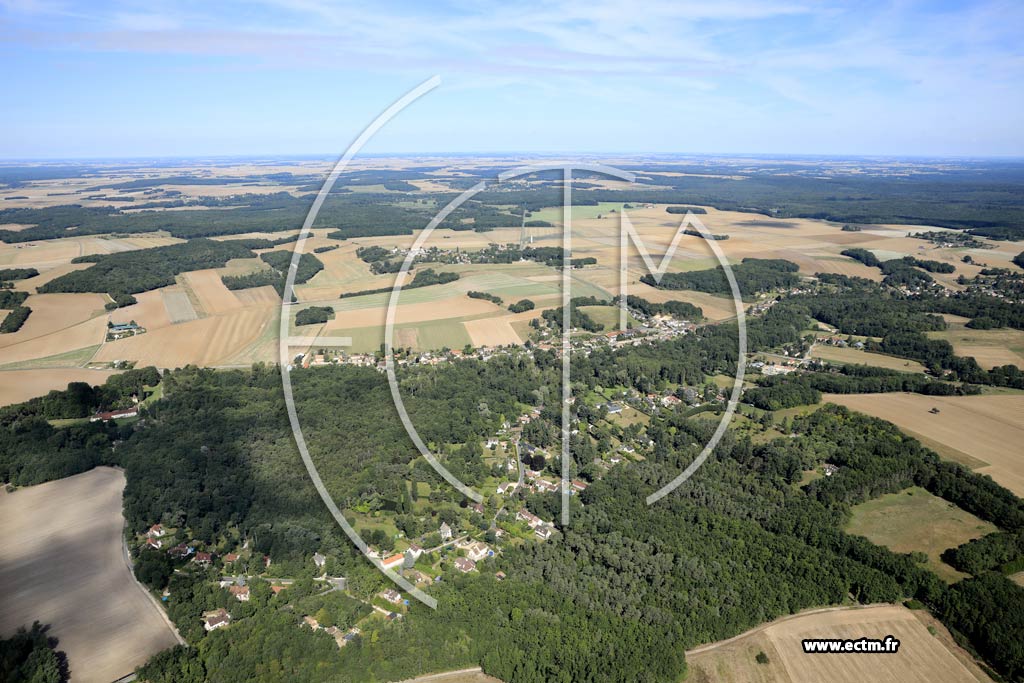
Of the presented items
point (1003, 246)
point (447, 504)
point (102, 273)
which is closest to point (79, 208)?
point (102, 273)

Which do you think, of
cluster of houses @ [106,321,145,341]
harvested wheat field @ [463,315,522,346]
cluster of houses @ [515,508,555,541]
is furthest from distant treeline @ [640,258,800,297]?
cluster of houses @ [106,321,145,341]

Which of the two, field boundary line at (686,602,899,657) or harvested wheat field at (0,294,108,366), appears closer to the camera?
field boundary line at (686,602,899,657)

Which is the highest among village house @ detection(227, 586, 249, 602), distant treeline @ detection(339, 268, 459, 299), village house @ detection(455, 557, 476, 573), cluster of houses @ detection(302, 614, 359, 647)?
Answer: distant treeline @ detection(339, 268, 459, 299)

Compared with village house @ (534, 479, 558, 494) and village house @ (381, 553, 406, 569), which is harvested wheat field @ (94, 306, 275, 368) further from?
village house @ (381, 553, 406, 569)

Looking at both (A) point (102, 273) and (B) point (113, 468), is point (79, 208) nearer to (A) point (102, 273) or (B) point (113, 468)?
(A) point (102, 273)

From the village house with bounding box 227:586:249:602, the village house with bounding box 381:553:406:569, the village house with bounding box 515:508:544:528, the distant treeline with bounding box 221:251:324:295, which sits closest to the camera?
the village house with bounding box 227:586:249:602

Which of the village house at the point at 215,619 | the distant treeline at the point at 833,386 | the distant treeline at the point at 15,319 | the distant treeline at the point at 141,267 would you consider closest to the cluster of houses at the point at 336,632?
the village house at the point at 215,619

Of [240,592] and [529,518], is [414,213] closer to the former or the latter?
[529,518]
